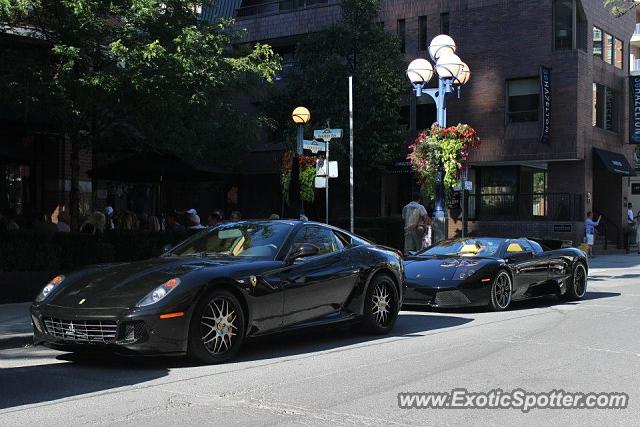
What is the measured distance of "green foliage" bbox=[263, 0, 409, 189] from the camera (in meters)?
27.2

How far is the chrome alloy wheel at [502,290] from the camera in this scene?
1144 cm

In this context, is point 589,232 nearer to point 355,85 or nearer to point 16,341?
point 355,85

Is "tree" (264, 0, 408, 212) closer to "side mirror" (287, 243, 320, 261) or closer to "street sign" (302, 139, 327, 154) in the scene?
"street sign" (302, 139, 327, 154)

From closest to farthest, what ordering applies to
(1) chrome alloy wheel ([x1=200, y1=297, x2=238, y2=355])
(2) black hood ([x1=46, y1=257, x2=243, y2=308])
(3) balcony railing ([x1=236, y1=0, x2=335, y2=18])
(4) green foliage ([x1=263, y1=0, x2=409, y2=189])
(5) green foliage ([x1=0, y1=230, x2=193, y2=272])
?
(2) black hood ([x1=46, y1=257, x2=243, y2=308]) < (1) chrome alloy wheel ([x1=200, y1=297, x2=238, y2=355]) < (5) green foliage ([x1=0, y1=230, x2=193, y2=272]) < (4) green foliage ([x1=263, y1=0, x2=409, y2=189]) < (3) balcony railing ([x1=236, y1=0, x2=335, y2=18])

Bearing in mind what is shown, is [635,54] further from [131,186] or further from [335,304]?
[335,304]

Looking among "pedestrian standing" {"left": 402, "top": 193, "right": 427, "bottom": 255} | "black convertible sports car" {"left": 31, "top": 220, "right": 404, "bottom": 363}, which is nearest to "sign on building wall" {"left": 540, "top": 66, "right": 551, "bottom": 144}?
"pedestrian standing" {"left": 402, "top": 193, "right": 427, "bottom": 255}

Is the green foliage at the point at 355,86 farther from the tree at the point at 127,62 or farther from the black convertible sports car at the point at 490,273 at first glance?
the black convertible sports car at the point at 490,273

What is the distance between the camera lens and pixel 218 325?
690 centimetres

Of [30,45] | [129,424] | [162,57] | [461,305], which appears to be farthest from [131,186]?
[129,424]

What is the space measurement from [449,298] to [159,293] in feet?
18.7

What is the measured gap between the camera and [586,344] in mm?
8414

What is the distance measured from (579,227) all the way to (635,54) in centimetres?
2919

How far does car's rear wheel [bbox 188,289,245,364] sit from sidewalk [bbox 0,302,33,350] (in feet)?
9.24

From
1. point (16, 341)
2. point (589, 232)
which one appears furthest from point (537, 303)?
point (589, 232)
